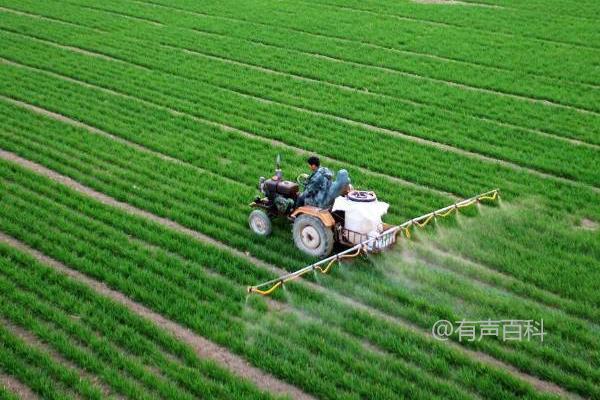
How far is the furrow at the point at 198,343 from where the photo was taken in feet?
24.2

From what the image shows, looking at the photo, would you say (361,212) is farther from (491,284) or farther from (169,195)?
(169,195)

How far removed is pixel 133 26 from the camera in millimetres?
24938

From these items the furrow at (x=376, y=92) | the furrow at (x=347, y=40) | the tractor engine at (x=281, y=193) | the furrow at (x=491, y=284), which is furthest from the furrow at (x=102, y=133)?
the furrow at (x=347, y=40)

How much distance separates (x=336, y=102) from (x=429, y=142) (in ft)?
10.9

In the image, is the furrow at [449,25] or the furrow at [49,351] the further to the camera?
the furrow at [449,25]

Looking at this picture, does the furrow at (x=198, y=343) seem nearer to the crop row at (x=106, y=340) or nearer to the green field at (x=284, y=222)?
the green field at (x=284, y=222)

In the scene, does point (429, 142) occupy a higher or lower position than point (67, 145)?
higher

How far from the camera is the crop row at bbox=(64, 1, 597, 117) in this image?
59.3ft

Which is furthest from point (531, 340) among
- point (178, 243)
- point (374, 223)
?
point (178, 243)

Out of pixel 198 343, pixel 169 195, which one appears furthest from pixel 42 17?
pixel 198 343

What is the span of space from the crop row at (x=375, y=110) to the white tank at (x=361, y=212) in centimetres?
547

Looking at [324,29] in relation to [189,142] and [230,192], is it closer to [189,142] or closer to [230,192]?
[189,142]

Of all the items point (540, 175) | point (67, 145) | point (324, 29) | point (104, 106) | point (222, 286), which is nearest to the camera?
point (222, 286)

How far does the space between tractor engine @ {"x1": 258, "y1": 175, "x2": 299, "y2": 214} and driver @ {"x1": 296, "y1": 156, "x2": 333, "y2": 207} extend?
8.5 inches
